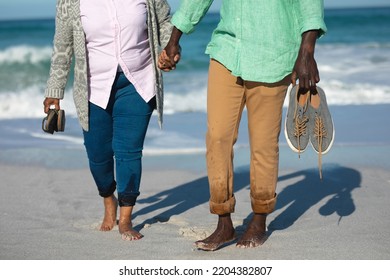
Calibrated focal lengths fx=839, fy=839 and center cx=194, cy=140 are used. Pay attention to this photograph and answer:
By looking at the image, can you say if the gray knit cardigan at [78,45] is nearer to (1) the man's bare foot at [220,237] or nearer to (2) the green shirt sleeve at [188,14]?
(2) the green shirt sleeve at [188,14]

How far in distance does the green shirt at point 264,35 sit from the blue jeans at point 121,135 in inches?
29.3

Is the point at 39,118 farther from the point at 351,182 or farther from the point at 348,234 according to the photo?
the point at 348,234

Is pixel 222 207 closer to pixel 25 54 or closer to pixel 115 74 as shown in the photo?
pixel 115 74

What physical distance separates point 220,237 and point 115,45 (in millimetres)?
1260

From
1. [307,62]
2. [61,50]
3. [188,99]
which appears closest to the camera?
[307,62]

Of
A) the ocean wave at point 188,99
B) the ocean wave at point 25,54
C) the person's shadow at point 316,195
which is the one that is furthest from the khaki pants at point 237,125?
the ocean wave at point 25,54

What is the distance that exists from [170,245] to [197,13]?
137cm

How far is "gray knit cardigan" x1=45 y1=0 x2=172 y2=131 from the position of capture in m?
4.89

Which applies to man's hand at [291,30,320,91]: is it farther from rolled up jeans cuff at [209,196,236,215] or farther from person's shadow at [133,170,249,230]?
person's shadow at [133,170,249,230]

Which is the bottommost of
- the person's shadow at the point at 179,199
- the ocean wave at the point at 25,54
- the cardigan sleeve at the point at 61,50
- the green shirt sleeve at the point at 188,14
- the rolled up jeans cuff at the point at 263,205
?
the ocean wave at the point at 25,54

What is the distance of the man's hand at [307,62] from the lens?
4.32 m

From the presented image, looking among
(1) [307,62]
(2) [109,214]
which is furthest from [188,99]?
(1) [307,62]

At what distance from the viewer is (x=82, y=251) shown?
16.0 ft

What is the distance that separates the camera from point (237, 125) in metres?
4.62
